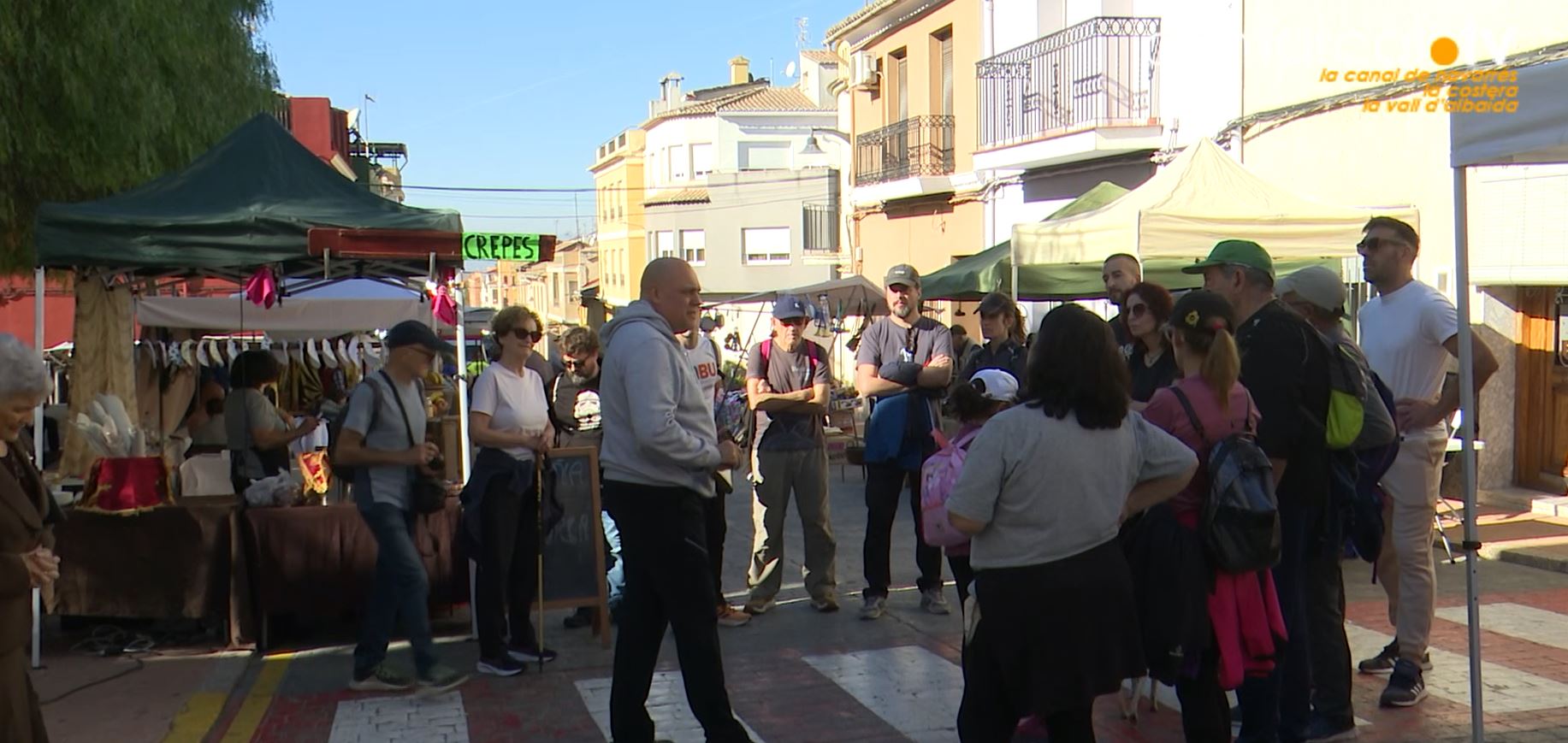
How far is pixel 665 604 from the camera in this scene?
501cm

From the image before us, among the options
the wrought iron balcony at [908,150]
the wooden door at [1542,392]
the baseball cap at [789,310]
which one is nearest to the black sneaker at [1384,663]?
the baseball cap at [789,310]

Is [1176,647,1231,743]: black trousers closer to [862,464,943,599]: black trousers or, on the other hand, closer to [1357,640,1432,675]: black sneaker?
[1357,640,1432,675]: black sneaker

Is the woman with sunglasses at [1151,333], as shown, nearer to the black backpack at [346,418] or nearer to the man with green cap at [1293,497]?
the man with green cap at [1293,497]

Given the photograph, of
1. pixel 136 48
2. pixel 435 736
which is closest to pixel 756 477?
pixel 435 736

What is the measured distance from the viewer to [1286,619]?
16.3 ft

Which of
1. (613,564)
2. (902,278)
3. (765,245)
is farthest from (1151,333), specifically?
(765,245)

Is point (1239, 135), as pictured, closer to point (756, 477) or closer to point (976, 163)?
point (976, 163)

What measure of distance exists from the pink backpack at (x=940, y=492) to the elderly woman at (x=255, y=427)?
18.4 feet

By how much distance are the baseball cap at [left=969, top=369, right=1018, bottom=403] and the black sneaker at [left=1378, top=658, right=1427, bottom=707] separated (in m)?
2.07

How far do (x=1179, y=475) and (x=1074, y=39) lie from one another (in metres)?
14.9

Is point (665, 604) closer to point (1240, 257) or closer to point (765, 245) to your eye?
point (1240, 257)

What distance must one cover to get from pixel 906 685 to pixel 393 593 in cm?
246

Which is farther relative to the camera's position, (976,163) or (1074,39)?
(976,163)

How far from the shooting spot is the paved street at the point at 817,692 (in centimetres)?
566
